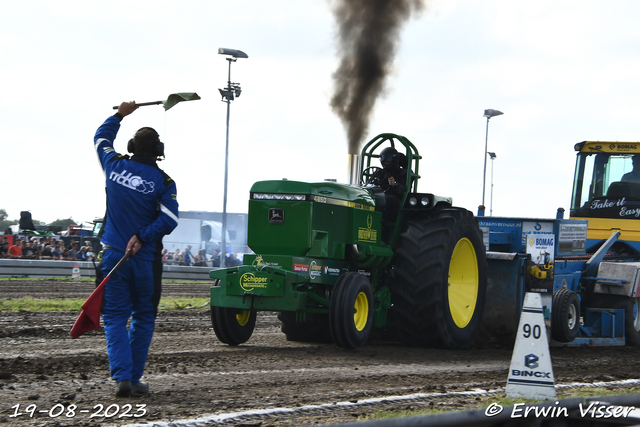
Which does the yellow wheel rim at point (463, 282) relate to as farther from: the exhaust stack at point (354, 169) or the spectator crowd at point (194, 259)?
the spectator crowd at point (194, 259)

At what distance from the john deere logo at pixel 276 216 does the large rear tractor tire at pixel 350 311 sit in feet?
3.02

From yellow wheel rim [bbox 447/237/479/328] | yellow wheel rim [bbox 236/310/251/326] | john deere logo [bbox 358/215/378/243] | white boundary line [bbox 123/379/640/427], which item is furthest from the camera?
yellow wheel rim [bbox 447/237/479/328]

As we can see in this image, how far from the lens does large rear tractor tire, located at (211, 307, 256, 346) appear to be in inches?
333

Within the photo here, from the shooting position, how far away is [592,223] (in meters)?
14.5

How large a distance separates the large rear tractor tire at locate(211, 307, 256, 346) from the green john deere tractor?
0.01 meters

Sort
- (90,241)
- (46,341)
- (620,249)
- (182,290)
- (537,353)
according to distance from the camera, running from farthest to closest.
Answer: (90,241)
(182,290)
(620,249)
(46,341)
(537,353)

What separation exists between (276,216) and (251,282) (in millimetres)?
800

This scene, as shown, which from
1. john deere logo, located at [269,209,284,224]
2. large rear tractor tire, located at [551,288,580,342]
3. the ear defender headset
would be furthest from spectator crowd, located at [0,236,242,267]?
the ear defender headset

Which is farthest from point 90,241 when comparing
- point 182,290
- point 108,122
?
point 108,122

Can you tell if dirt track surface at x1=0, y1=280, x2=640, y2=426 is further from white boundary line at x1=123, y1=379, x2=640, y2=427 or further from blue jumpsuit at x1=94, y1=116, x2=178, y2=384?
blue jumpsuit at x1=94, y1=116, x2=178, y2=384

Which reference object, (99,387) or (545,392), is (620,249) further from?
(99,387)

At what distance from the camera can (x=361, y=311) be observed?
27.8ft

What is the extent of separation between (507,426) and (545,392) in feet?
8.02

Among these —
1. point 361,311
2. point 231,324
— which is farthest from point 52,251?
point 361,311
